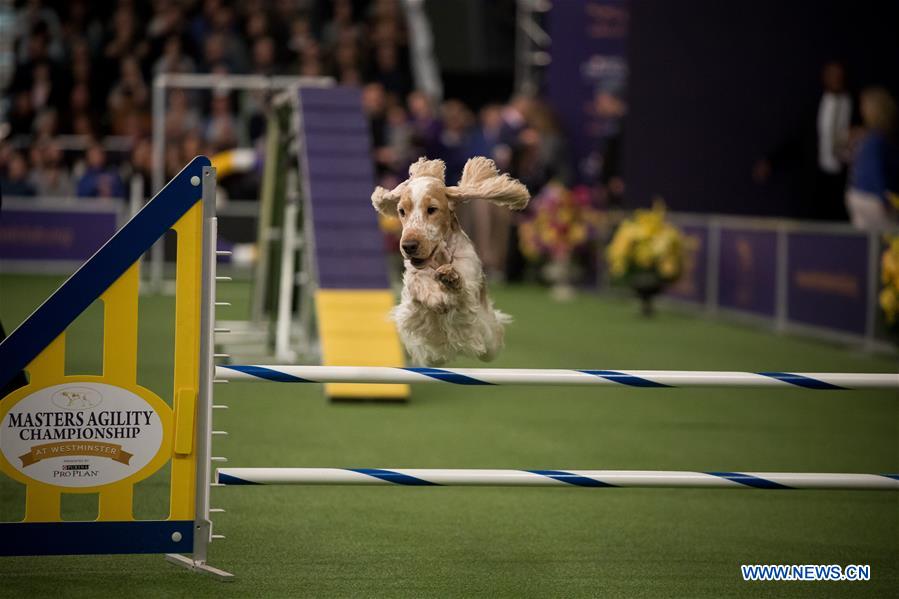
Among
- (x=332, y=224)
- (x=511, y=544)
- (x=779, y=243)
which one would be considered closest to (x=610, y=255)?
(x=779, y=243)

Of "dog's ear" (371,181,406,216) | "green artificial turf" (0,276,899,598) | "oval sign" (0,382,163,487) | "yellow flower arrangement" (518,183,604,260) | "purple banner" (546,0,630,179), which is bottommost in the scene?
"green artificial turf" (0,276,899,598)

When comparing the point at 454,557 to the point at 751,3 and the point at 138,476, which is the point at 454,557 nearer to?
the point at 138,476

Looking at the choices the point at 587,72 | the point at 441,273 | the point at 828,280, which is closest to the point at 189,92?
the point at 587,72

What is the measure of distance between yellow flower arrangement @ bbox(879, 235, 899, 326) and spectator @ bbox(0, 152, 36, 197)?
11525mm

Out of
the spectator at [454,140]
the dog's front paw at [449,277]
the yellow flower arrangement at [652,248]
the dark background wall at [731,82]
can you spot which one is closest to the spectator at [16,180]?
the spectator at [454,140]

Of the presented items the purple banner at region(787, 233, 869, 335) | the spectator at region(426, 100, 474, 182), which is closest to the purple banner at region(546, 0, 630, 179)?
the spectator at region(426, 100, 474, 182)

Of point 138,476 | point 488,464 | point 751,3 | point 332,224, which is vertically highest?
point 751,3

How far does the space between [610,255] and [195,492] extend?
414 inches

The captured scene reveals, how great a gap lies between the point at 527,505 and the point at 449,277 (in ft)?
8.58

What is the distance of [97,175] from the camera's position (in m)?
16.8

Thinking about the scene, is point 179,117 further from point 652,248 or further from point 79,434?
point 79,434

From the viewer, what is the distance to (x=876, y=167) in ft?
36.1

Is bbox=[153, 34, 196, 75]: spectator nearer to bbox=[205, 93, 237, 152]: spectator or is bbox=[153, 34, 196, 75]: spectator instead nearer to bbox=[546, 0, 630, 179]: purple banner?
bbox=[205, 93, 237, 152]: spectator

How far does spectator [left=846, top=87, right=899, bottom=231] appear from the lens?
35.2 feet
